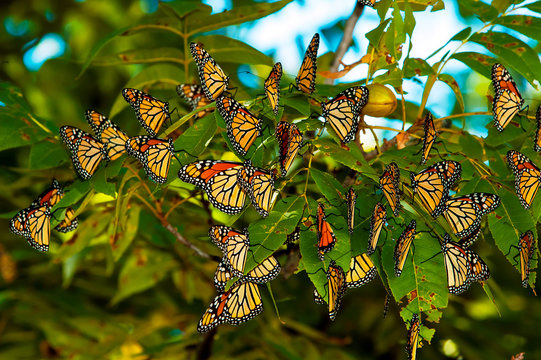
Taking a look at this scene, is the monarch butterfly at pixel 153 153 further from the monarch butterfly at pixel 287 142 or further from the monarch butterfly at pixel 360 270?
the monarch butterfly at pixel 360 270

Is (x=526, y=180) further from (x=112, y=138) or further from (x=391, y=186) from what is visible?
(x=112, y=138)

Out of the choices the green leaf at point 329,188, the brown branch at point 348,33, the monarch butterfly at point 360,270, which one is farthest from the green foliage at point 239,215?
the brown branch at point 348,33

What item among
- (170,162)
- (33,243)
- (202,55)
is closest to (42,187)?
(33,243)

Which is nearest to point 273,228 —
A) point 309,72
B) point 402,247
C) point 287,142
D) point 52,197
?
point 287,142

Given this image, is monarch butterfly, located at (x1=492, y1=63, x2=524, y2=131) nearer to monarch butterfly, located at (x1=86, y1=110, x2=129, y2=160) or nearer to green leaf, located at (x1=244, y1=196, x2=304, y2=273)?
green leaf, located at (x1=244, y1=196, x2=304, y2=273)

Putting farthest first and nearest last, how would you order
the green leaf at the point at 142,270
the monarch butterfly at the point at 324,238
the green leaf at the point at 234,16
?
the green leaf at the point at 142,270 < the green leaf at the point at 234,16 < the monarch butterfly at the point at 324,238

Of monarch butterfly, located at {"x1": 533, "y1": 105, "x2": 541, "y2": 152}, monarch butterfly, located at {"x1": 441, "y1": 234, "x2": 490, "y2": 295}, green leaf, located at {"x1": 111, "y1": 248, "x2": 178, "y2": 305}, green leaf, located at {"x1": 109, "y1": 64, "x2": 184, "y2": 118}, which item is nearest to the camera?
monarch butterfly, located at {"x1": 441, "y1": 234, "x2": 490, "y2": 295}

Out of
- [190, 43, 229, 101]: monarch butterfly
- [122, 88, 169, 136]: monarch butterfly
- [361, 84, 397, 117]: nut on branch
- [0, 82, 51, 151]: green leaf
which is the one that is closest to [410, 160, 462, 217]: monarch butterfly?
[361, 84, 397, 117]: nut on branch
